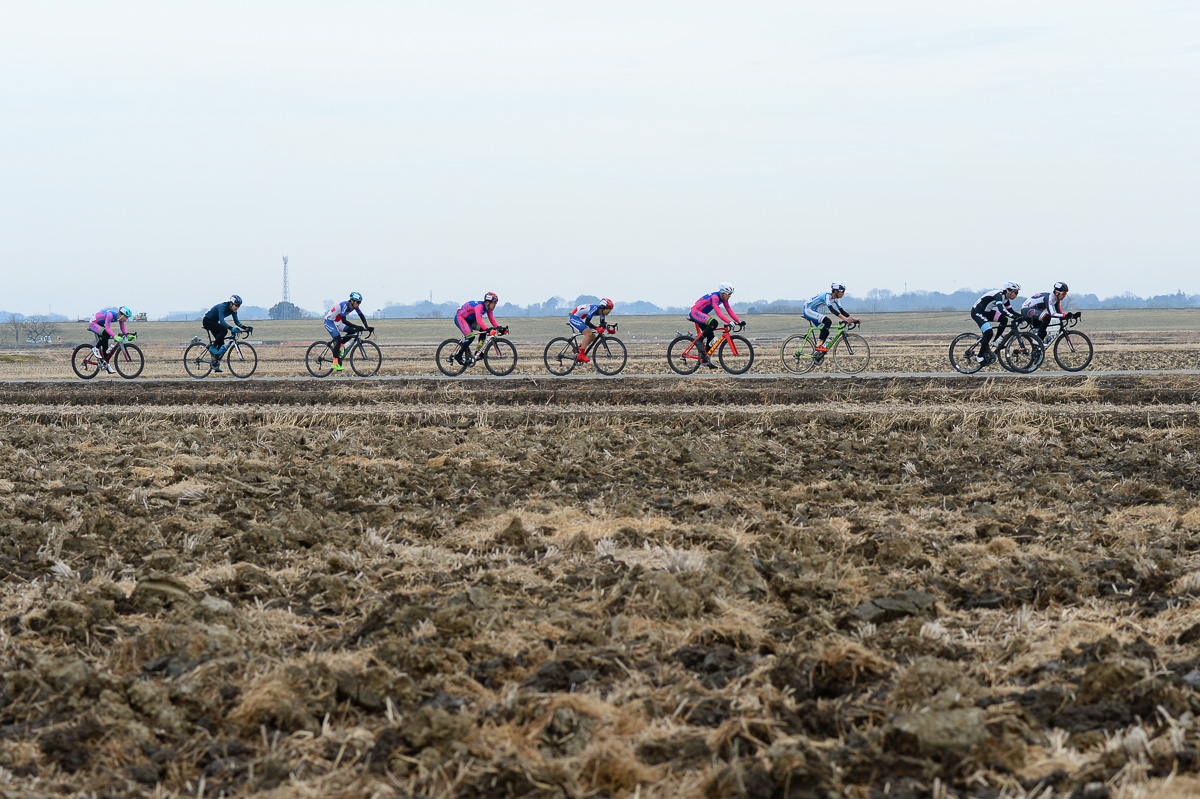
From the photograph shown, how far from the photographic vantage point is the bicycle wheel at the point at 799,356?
22.3 meters

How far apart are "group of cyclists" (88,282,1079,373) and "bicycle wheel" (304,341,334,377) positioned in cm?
38

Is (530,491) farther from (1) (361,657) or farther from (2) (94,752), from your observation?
(2) (94,752)

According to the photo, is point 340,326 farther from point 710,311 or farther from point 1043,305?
point 1043,305

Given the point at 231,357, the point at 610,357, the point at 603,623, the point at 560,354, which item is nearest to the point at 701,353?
the point at 610,357

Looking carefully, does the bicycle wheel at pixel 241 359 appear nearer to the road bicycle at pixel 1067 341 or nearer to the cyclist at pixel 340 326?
the cyclist at pixel 340 326

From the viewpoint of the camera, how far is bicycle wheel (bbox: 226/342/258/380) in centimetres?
2298

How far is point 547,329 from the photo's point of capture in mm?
96188

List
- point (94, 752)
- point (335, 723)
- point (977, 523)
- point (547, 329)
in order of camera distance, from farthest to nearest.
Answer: point (547, 329) → point (977, 523) → point (335, 723) → point (94, 752)

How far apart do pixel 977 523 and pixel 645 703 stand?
411cm

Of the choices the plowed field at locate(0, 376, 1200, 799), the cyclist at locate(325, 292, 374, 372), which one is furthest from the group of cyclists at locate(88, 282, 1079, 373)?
the plowed field at locate(0, 376, 1200, 799)

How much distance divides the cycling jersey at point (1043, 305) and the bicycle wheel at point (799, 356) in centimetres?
419

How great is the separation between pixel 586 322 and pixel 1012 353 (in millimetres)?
8531

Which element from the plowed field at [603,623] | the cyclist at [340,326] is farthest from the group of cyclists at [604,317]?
the plowed field at [603,623]

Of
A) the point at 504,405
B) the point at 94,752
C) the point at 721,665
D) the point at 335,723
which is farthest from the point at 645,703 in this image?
the point at 504,405
